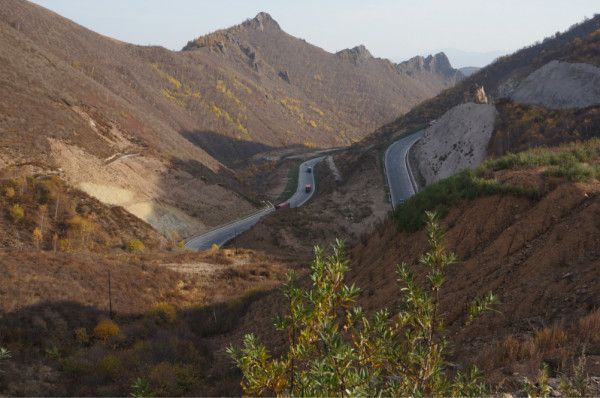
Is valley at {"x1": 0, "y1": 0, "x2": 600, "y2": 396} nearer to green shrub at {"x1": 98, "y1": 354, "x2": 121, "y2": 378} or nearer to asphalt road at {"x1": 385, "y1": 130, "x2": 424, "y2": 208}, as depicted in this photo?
green shrub at {"x1": 98, "y1": 354, "x2": 121, "y2": 378}

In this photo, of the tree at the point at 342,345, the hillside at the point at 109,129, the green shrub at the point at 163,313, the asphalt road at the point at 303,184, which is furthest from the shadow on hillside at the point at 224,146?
the tree at the point at 342,345

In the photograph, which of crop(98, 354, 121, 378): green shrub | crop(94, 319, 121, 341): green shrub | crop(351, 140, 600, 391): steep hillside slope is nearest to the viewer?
crop(351, 140, 600, 391): steep hillside slope

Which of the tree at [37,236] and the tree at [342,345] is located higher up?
the tree at [342,345]

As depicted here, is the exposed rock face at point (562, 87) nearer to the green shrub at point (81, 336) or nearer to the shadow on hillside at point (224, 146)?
the green shrub at point (81, 336)

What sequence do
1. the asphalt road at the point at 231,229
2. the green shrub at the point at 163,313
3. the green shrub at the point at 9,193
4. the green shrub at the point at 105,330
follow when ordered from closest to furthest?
the green shrub at the point at 105,330 → the green shrub at the point at 163,313 → the green shrub at the point at 9,193 → the asphalt road at the point at 231,229

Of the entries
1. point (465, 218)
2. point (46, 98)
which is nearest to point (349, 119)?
point (46, 98)

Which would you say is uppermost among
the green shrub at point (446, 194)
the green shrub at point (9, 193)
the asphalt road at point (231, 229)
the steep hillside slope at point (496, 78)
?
the steep hillside slope at point (496, 78)

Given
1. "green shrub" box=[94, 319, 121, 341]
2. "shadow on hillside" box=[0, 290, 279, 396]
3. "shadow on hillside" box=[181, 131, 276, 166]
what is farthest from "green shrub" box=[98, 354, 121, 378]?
"shadow on hillside" box=[181, 131, 276, 166]
